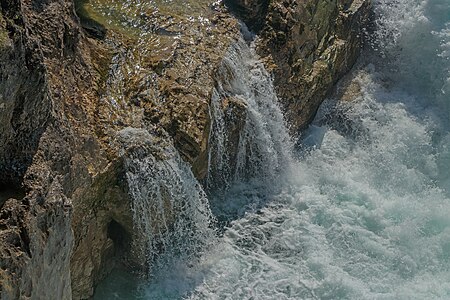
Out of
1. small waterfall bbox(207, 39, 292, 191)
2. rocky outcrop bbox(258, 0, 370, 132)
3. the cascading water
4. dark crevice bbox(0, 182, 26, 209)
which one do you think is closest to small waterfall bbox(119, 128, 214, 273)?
the cascading water

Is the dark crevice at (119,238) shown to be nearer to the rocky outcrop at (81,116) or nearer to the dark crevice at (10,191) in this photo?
the rocky outcrop at (81,116)

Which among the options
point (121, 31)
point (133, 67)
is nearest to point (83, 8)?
point (121, 31)

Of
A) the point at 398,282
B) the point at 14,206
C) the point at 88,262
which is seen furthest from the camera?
the point at 398,282


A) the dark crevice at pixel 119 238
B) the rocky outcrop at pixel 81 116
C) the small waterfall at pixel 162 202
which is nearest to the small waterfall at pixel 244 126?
the rocky outcrop at pixel 81 116

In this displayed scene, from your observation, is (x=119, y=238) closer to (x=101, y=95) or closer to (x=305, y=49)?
(x=101, y=95)

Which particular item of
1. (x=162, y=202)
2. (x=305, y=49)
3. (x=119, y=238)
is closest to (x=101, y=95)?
(x=162, y=202)

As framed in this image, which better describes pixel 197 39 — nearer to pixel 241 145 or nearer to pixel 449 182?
pixel 241 145

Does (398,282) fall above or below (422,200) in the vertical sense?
below
